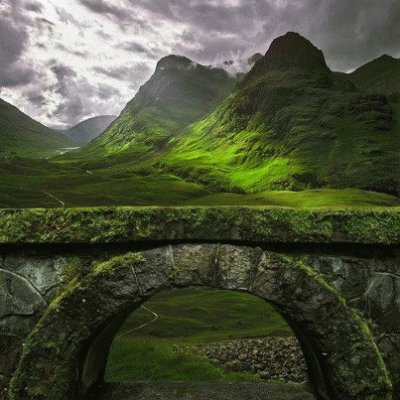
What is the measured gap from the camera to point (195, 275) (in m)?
4.89

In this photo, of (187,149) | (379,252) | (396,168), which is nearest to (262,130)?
(187,149)

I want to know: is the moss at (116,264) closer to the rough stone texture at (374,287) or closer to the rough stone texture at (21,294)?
the rough stone texture at (21,294)

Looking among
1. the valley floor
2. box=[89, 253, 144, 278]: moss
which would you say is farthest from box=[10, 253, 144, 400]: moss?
the valley floor

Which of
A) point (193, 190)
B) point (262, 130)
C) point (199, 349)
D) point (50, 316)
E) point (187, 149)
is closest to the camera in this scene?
point (50, 316)

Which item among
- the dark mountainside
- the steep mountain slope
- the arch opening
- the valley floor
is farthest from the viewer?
the steep mountain slope

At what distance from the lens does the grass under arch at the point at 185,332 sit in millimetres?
14336

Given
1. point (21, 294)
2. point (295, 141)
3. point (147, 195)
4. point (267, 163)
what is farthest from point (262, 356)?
point (295, 141)

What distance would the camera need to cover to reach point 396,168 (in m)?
111

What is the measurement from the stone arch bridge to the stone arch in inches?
0.4

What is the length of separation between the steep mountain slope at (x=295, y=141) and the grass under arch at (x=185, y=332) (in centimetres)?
7690

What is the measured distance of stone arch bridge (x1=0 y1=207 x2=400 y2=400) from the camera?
4863mm

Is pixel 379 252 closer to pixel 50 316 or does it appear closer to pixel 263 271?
pixel 263 271

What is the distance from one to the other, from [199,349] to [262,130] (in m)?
147

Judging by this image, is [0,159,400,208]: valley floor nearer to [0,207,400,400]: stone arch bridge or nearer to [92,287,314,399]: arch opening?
[92,287,314,399]: arch opening
